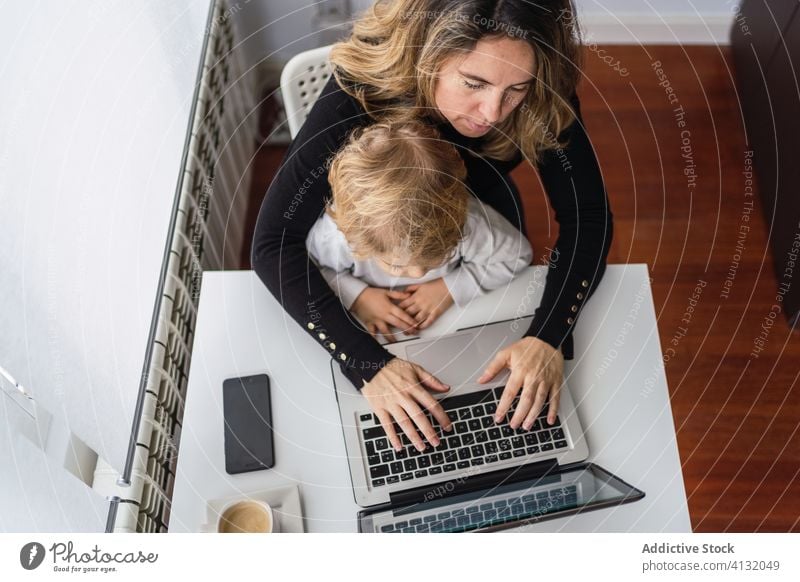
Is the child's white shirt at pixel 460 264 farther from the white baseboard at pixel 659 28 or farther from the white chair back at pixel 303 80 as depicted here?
the white baseboard at pixel 659 28

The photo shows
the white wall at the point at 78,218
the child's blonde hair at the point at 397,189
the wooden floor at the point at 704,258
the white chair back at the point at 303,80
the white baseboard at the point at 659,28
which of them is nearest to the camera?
the white wall at the point at 78,218

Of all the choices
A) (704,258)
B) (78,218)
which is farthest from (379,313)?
(704,258)

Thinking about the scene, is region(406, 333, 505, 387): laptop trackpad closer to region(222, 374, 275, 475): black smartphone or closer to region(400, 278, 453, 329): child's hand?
region(400, 278, 453, 329): child's hand

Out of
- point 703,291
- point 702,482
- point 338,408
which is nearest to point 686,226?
point 703,291

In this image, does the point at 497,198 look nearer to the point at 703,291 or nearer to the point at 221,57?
the point at 221,57

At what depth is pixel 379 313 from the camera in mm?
677

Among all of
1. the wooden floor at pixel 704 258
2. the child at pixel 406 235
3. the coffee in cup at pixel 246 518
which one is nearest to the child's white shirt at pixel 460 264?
the child at pixel 406 235

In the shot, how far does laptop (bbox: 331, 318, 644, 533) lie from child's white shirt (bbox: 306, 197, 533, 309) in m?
0.08

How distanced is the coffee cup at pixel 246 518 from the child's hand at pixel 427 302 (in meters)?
0.22

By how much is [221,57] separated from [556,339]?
0.53 m

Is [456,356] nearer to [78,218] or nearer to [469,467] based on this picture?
[469,467]

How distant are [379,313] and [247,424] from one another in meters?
0.17

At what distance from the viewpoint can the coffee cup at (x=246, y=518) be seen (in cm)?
56

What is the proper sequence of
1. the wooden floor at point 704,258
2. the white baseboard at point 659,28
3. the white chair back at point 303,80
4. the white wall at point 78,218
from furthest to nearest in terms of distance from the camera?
the white baseboard at point 659,28
the wooden floor at point 704,258
the white chair back at point 303,80
the white wall at point 78,218
